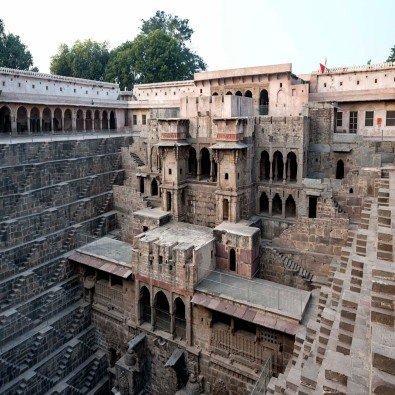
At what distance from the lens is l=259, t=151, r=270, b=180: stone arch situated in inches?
967

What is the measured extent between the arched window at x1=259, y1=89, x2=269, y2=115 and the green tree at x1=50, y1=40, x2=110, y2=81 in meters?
33.9

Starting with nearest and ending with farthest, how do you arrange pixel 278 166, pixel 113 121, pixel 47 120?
1. pixel 278 166
2. pixel 47 120
3. pixel 113 121

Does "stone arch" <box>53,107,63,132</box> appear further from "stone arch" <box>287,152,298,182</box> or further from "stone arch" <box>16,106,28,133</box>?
"stone arch" <box>287,152,298,182</box>

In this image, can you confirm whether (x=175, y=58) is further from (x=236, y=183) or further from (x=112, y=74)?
(x=236, y=183)

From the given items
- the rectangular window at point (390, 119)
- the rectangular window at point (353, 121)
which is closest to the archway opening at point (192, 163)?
the rectangular window at point (353, 121)

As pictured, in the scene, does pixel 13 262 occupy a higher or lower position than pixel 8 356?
higher

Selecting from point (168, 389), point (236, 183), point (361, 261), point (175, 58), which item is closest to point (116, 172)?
point (236, 183)

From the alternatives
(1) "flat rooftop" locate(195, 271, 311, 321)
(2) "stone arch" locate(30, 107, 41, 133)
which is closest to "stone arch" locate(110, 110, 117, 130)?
(2) "stone arch" locate(30, 107, 41, 133)

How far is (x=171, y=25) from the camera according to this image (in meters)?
63.3

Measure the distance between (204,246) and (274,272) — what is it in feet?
15.3

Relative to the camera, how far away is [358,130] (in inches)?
1145

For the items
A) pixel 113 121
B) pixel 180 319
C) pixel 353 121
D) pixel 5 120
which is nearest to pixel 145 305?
pixel 180 319

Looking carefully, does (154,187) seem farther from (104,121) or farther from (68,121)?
(104,121)

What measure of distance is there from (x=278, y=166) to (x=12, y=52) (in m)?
44.8
